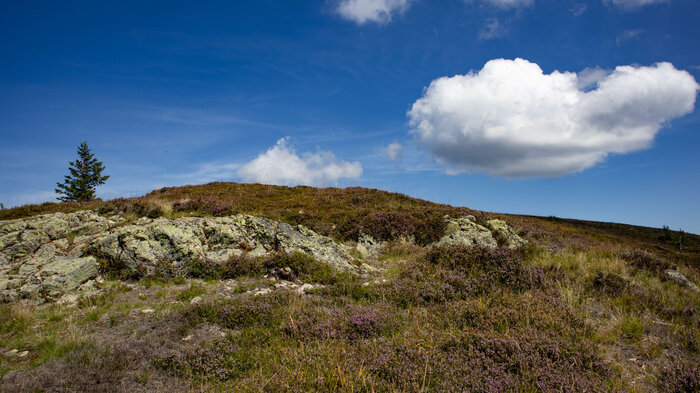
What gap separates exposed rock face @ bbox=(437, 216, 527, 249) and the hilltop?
30 cm

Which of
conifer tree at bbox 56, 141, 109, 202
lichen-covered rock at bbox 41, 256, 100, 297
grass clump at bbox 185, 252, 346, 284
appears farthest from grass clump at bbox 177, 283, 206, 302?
conifer tree at bbox 56, 141, 109, 202

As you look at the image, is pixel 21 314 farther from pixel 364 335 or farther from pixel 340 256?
pixel 340 256

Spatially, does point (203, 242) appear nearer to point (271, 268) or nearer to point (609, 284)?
point (271, 268)

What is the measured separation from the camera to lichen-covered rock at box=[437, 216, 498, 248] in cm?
1360

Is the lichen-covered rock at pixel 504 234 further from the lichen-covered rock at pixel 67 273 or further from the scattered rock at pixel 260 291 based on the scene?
the lichen-covered rock at pixel 67 273

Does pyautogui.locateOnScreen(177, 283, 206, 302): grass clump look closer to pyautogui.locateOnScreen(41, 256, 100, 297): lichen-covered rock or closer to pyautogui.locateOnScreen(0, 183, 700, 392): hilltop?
pyautogui.locateOnScreen(0, 183, 700, 392): hilltop

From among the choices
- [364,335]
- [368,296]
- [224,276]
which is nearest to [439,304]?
[368,296]

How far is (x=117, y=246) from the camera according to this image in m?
9.84

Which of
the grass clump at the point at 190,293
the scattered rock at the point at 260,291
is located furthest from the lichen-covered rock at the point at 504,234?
the grass clump at the point at 190,293

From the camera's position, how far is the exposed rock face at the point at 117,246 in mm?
8602

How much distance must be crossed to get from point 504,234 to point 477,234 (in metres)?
1.88

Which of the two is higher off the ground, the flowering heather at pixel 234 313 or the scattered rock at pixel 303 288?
the scattered rock at pixel 303 288

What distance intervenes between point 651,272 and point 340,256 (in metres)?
10.3

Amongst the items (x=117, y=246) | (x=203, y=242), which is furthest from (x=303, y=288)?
(x=117, y=246)
